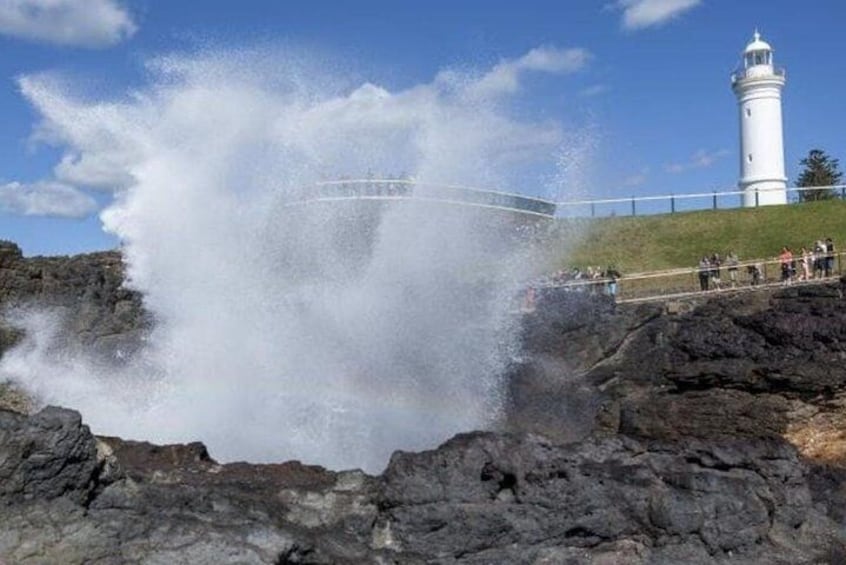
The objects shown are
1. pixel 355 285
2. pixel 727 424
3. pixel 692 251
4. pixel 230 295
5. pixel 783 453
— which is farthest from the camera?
pixel 692 251

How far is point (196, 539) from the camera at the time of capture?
6.90m

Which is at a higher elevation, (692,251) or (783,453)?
(692,251)

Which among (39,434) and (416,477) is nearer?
(39,434)

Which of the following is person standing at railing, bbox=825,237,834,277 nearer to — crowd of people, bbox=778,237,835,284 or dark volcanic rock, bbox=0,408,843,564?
crowd of people, bbox=778,237,835,284

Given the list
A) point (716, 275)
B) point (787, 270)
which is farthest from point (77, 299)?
point (787, 270)

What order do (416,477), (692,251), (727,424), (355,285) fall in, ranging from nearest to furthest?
1. (416,477)
2. (727,424)
3. (355,285)
4. (692,251)

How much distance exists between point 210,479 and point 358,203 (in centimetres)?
1401

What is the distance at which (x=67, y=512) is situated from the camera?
22.8 ft

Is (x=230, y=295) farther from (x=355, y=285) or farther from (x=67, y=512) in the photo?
(x=67, y=512)

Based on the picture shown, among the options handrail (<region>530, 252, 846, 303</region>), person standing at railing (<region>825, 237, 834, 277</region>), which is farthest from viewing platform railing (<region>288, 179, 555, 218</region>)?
person standing at railing (<region>825, 237, 834, 277</region>)

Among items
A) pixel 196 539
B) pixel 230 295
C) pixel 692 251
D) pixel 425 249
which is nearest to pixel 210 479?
pixel 196 539

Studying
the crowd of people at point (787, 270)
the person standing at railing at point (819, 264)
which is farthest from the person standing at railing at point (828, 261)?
the person standing at railing at point (819, 264)

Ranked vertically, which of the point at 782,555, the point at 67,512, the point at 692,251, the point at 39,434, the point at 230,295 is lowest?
the point at 782,555

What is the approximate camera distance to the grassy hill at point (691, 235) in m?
39.9
